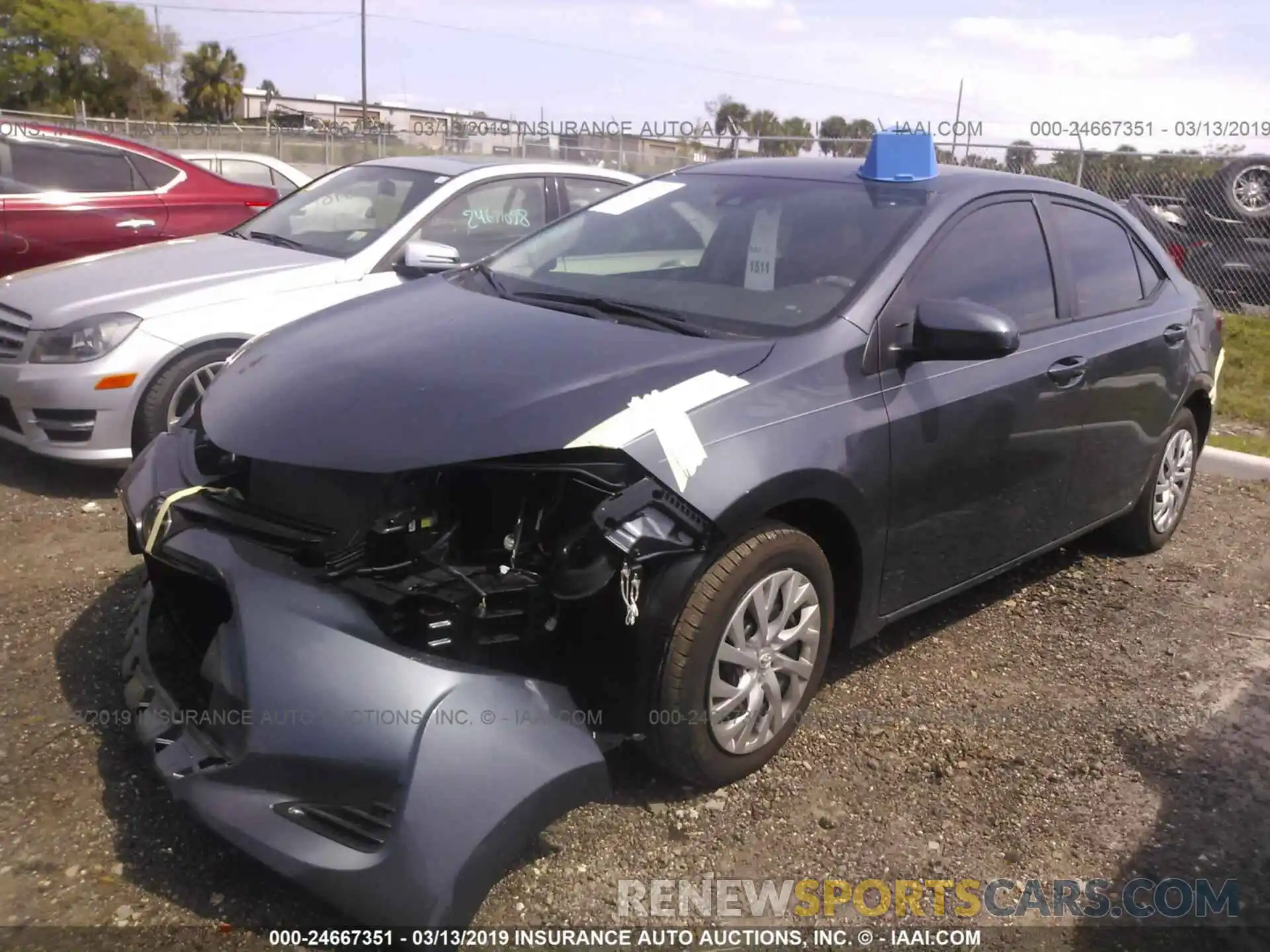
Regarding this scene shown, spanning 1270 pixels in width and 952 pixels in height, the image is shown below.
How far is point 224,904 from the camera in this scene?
251cm

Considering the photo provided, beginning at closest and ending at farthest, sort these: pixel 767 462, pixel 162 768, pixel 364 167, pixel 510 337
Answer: pixel 162 768 → pixel 767 462 → pixel 510 337 → pixel 364 167

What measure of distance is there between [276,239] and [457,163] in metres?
1.10

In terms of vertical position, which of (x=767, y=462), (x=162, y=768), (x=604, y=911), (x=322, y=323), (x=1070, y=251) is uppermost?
(x=1070, y=251)

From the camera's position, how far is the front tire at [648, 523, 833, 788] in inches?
109

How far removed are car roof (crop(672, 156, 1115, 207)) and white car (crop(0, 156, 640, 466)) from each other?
1.44 meters

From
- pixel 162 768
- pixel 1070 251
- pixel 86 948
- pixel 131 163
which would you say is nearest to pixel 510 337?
pixel 162 768

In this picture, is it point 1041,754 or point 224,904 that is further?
point 1041,754

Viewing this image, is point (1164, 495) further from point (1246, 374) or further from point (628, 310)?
point (1246, 374)

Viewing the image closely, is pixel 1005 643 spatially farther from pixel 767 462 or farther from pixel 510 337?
pixel 510 337

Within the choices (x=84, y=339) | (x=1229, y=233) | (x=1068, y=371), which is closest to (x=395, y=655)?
(x=1068, y=371)

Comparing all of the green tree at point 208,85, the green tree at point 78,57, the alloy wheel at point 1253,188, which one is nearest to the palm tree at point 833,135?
the alloy wheel at point 1253,188

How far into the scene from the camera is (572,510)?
2.76 metres

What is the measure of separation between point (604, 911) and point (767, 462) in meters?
1.18

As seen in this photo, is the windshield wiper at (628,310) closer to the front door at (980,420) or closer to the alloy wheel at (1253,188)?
the front door at (980,420)
